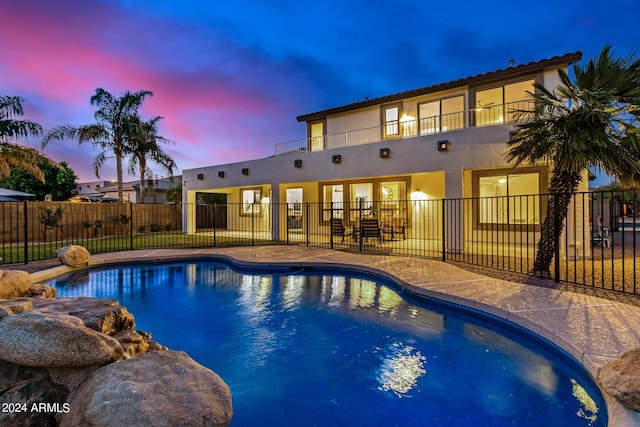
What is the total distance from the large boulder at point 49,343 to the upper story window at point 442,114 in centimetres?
1291

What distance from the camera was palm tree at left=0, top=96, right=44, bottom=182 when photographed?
1219 cm

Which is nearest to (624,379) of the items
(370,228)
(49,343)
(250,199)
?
(49,343)

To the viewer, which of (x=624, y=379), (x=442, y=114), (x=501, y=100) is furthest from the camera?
(x=442, y=114)

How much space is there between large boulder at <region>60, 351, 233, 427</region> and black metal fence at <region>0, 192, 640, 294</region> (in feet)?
22.4

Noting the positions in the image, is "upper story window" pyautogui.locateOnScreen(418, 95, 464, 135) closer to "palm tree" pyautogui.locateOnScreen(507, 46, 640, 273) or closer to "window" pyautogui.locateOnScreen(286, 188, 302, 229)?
"palm tree" pyautogui.locateOnScreen(507, 46, 640, 273)

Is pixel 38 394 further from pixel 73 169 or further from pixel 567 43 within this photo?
pixel 567 43

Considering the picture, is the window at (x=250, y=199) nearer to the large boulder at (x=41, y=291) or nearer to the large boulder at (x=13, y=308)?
the large boulder at (x=41, y=291)

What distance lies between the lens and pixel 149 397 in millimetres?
2180

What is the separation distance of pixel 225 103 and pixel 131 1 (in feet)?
26.5

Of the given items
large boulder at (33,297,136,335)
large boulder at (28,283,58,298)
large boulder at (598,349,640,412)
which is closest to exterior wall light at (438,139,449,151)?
large boulder at (598,349,640,412)

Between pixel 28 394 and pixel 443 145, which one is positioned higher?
pixel 443 145

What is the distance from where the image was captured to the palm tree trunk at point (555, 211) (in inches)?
257

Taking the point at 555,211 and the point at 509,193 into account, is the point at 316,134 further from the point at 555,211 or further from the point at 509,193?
the point at 555,211

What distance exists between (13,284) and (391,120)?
14005 millimetres
